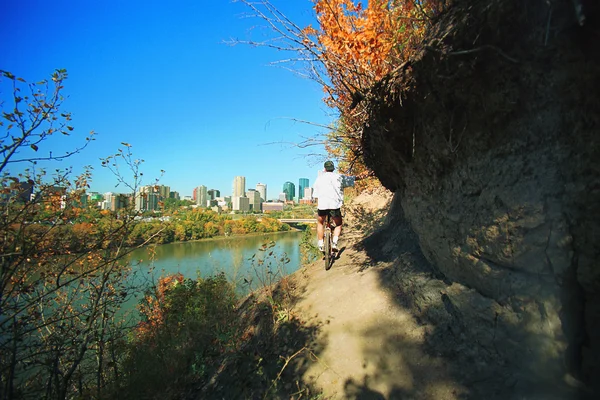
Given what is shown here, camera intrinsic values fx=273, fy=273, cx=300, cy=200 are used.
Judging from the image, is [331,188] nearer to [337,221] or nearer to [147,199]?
[337,221]

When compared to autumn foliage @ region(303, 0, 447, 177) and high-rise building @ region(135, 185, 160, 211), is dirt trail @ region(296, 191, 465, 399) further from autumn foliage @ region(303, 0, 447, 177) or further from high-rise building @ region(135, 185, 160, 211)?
high-rise building @ region(135, 185, 160, 211)

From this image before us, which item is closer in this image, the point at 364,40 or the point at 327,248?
the point at 364,40

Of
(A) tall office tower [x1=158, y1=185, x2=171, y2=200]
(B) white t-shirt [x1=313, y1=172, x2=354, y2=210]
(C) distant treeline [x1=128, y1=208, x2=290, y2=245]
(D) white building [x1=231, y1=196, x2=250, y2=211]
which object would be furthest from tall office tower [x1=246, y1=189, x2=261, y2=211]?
(B) white t-shirt [x1=313, y1=172, x2=354, y2=210]

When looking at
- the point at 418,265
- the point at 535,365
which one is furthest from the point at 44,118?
the point at 535,365

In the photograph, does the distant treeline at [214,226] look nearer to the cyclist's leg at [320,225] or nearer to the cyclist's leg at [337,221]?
the cyclist's leg at [320,225]

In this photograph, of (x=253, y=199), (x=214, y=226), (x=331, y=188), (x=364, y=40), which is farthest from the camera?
(x=253, y=199)

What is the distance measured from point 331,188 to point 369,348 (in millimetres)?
2716

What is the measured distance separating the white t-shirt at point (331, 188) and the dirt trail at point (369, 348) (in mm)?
1327

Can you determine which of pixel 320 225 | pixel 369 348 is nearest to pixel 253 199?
pixel 320 225

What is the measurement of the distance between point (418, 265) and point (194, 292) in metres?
7.08

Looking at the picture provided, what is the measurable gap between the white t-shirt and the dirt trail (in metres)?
1.33

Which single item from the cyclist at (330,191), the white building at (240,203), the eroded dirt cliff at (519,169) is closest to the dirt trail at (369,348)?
the eroded dirt cliff at (519,169)

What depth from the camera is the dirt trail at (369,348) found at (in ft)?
8.07

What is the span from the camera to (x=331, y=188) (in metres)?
4.97
